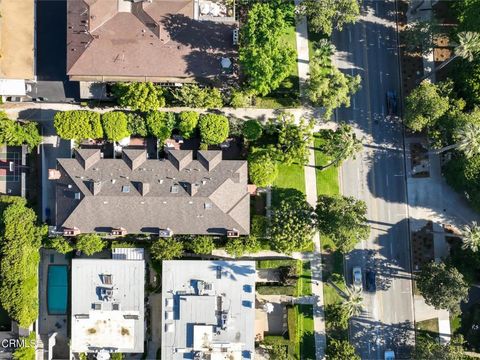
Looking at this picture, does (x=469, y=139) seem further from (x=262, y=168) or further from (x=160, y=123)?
(x=160, y=123)

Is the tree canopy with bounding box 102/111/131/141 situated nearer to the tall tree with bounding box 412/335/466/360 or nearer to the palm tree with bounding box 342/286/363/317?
the palm tree with bounding box 342/286/363/317

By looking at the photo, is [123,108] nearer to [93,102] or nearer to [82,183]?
[93,102]

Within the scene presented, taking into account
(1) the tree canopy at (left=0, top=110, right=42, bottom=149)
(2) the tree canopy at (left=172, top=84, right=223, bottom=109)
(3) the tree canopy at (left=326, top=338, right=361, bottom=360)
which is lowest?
(3) the tree canopy at (left=326, top=338, right=361, bottom=360)

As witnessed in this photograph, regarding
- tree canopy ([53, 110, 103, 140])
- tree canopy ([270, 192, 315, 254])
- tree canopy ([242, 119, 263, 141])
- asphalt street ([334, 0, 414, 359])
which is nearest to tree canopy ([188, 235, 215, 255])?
tree canopy ([270, 192, 315, 254])

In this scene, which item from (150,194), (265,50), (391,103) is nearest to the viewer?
(265,50)

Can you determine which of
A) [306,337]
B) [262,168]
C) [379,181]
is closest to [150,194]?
[262,168]

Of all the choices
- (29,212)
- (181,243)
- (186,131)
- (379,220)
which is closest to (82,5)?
(186,131)

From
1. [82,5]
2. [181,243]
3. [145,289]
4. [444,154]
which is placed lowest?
[145,289]
